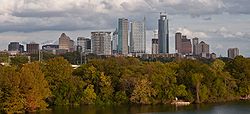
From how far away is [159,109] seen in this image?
5644 cm

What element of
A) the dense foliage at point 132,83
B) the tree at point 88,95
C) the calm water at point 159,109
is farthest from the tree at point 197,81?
the tree at point 88,95

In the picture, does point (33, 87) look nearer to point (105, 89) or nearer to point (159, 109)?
point (105, 89)

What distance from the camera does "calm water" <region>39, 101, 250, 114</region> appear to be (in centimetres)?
5304

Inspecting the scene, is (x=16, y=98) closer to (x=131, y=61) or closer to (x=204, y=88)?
(x=204, y=88)

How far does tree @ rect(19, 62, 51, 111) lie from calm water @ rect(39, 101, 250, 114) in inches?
71.9

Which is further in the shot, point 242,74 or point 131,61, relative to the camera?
point 131,61

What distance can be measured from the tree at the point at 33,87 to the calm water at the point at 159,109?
183cm

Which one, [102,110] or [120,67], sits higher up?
[120,67]

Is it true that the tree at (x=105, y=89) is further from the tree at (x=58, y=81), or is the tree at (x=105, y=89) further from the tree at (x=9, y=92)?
the tree at (x=9, y=92)

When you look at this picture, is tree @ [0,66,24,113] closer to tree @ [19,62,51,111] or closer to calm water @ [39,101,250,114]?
tree @ [19,62,51,111]

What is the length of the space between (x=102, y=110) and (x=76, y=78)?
29.0 ft

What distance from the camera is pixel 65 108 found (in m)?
58.7

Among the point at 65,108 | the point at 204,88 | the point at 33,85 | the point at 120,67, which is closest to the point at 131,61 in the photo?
the point at 120,67

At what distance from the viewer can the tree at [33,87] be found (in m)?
52.8
